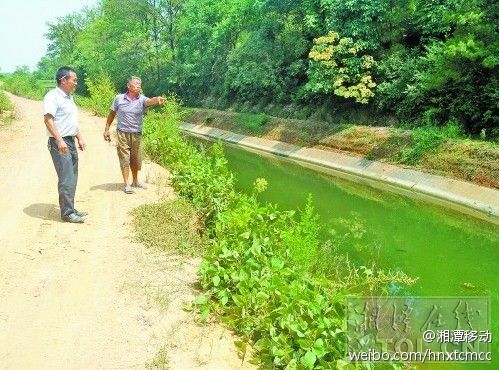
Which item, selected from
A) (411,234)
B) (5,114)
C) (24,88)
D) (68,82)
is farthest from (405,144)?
(24,88)

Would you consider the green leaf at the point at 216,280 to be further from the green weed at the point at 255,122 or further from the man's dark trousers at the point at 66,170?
the green weed at the point at 255,122

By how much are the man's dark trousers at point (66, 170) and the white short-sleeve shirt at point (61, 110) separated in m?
0.13

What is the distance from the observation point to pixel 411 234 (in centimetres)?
975

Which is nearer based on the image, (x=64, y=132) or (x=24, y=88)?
(x=64, y=132)

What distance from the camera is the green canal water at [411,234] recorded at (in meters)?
6.97

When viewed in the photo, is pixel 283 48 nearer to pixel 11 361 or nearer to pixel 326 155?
pixel 326 155

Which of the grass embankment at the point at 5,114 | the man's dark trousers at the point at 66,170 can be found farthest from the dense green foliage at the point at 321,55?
the grass embankment at the point at 5,114

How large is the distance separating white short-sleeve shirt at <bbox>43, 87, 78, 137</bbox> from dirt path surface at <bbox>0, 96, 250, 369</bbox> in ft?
Answer: 4.31

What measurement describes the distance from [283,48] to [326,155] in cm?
893

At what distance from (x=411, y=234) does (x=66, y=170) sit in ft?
22.8

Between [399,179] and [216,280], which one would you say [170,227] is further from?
[399,179]

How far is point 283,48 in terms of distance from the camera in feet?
81.1

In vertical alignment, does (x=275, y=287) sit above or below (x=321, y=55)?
below

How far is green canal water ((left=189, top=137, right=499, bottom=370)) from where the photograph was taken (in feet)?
22.9
